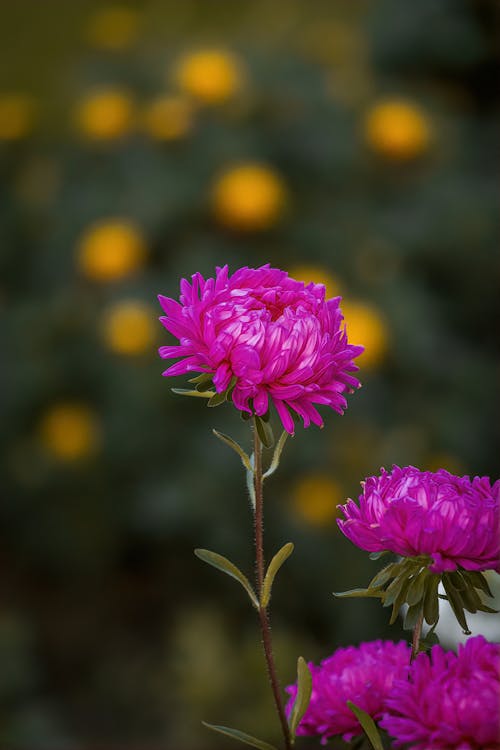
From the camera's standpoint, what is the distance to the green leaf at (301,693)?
26cm

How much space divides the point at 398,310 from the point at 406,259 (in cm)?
12

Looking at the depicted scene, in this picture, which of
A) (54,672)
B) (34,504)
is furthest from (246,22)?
(54,672)

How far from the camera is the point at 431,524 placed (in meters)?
0.25

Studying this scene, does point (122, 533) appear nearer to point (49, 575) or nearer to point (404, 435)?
point (49, 575)

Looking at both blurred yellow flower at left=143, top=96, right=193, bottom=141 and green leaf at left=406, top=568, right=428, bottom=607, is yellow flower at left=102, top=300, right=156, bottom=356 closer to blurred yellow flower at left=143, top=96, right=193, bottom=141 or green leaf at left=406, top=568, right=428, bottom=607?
blurred yellow flower at left=143, top=96, right=193, bottom=141

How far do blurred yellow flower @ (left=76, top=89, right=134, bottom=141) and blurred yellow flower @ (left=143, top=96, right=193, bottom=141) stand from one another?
3 cm

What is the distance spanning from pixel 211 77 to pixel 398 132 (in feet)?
0.88

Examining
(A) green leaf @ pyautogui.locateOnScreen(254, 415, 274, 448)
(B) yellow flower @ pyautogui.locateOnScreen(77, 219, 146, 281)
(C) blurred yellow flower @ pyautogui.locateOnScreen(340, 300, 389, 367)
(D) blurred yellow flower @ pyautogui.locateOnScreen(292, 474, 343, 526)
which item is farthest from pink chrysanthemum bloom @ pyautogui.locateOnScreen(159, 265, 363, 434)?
(B) yellow flower @ pyautogui.locateOnScreen(77, 219, 146, 281)

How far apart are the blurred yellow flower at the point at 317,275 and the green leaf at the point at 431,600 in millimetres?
823

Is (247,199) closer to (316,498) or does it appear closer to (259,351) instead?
(316,498)

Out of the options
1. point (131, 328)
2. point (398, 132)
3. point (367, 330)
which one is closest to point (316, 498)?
point (367, 330)

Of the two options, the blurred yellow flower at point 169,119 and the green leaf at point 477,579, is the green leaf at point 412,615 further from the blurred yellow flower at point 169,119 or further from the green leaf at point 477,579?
the blurred yellow flower at point 169,119

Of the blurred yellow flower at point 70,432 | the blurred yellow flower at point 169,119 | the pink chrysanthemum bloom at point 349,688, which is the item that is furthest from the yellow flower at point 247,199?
the pink chrysanthemum bloom at point 349,688

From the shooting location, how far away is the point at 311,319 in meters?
0.26
